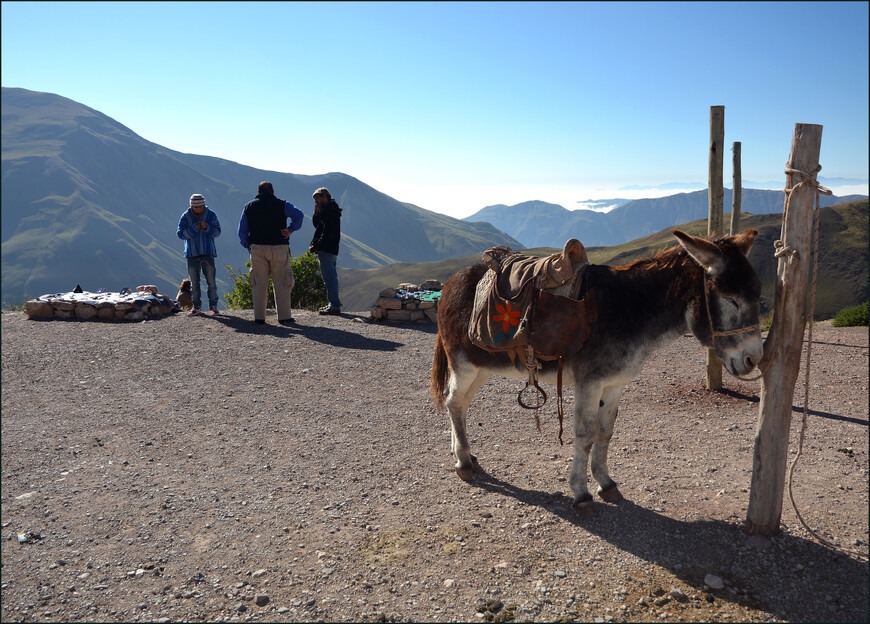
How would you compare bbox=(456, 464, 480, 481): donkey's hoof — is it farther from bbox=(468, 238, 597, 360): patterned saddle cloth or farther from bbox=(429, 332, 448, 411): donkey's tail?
bbox=(468, 238, 597, 360): patterned saddle cloth

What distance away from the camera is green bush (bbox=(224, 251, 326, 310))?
15727 mm

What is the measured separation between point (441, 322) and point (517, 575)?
2263 millimetres

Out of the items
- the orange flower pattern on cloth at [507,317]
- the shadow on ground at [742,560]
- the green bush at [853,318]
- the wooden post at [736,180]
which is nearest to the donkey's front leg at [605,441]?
the shadow on ground at [742,560]

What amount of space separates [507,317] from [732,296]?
5.19 ft

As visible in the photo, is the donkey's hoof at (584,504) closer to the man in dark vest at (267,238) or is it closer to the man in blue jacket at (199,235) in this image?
the man in dark vest at (267,238)

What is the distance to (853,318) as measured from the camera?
1127cm

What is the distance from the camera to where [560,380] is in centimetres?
417

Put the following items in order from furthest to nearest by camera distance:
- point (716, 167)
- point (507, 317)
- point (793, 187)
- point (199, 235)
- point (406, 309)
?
point (406, 309) → point (199, 235) → point (716, 167) → point (507, 317) → point (793, 187)

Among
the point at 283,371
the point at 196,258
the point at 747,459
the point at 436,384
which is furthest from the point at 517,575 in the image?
the point at 196,258

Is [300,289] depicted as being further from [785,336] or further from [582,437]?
[785,336]

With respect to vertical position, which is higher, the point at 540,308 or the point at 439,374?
the point at 540,308

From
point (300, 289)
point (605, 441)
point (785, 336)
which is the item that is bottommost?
point (605, 441)

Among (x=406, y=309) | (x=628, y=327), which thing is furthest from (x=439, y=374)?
(x=406, y=309)

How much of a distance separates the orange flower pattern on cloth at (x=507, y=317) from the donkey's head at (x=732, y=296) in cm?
132
